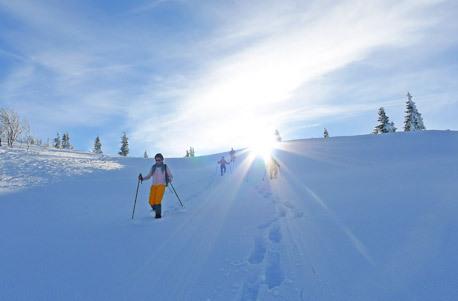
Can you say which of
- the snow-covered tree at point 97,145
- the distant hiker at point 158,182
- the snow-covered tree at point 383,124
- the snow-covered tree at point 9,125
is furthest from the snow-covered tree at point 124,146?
the distant hiker at point 158,182

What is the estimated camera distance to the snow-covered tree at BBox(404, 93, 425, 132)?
55.8 meters

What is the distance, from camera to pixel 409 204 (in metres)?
7.36

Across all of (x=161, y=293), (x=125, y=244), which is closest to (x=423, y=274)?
(x=161, y=293)

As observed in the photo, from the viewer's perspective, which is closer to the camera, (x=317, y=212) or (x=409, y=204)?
(x=409, y=204)

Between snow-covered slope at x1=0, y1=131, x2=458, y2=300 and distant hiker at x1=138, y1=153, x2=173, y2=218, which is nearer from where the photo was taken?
snow-covered slope at x1=0, y1=131, x2=458, y2=300

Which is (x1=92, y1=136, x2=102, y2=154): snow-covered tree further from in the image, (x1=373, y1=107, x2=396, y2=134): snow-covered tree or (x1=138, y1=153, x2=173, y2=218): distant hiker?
(x1=138, y1=153, x2=173, y2=218): distant hiker

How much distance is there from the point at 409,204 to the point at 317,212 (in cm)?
211

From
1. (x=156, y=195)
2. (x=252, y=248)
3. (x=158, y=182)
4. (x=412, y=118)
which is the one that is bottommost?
(x=252, y=248)

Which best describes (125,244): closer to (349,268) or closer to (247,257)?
(247,257)

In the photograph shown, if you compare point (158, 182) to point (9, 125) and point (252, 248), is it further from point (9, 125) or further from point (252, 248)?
point (9, 125)

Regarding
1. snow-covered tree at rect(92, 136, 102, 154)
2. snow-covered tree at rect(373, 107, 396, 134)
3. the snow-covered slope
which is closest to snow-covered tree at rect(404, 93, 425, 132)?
snow-covered tree at rect(373, 107, 396, 134)

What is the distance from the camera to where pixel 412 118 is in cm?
5634

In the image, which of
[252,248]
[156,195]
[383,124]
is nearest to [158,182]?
[156,195]

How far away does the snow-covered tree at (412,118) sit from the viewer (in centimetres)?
5583
